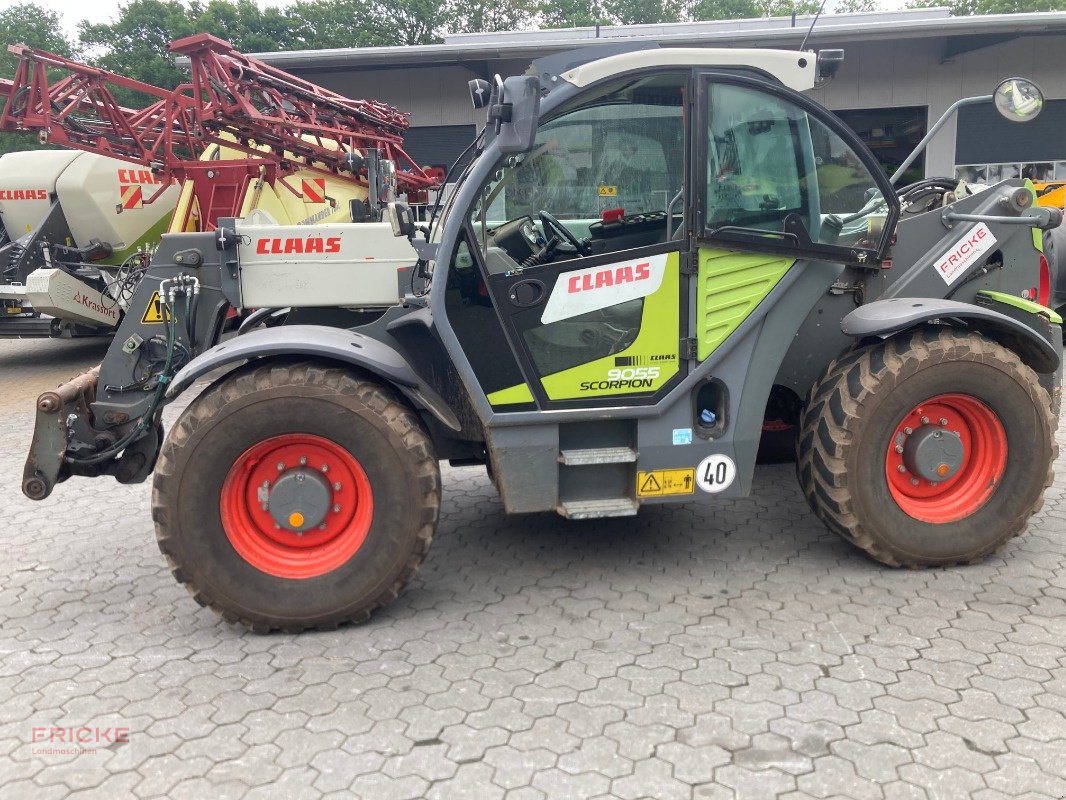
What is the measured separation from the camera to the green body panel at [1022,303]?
453cm

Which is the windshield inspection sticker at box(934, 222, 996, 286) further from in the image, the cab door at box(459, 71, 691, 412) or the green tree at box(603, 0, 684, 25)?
the green tree at box(603, 0, 684, 25)

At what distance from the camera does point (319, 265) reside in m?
4.47

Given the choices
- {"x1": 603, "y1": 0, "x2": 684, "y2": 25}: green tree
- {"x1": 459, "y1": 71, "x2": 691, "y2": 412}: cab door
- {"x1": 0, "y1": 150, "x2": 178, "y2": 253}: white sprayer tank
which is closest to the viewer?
{"x1": 459, "y1": 71, "x2": 691, "y2": 412}: cab door

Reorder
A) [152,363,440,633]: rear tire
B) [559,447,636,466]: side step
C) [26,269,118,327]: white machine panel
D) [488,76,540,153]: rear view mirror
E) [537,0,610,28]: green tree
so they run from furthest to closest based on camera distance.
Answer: [537,0,610,28]: green tree → [26,269,118,327]: white machine panel → [559,447,636,466]: side step → [152,363,440,633]: rear tire → [488,76,540,153]: rear view mirror

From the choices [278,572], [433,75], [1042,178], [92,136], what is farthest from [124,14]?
[278,572]

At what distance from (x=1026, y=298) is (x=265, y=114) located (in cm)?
796

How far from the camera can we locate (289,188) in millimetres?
10172

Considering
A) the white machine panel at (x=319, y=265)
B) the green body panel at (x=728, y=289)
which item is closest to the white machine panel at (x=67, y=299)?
the white machine panel at (x=319, y=265)

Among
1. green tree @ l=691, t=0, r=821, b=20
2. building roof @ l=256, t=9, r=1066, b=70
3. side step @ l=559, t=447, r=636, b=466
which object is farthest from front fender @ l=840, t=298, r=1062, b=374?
green tree @ l=691, t=0, r=821, b=20

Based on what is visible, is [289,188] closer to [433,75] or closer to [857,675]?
[857,675]

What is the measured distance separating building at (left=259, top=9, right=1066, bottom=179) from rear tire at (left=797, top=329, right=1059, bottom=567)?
14183 mm

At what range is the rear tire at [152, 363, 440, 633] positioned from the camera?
370 centimetres

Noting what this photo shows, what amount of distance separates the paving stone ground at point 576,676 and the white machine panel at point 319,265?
144 centimetres

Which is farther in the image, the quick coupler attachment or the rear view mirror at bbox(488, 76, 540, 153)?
the quick coupler attachment
